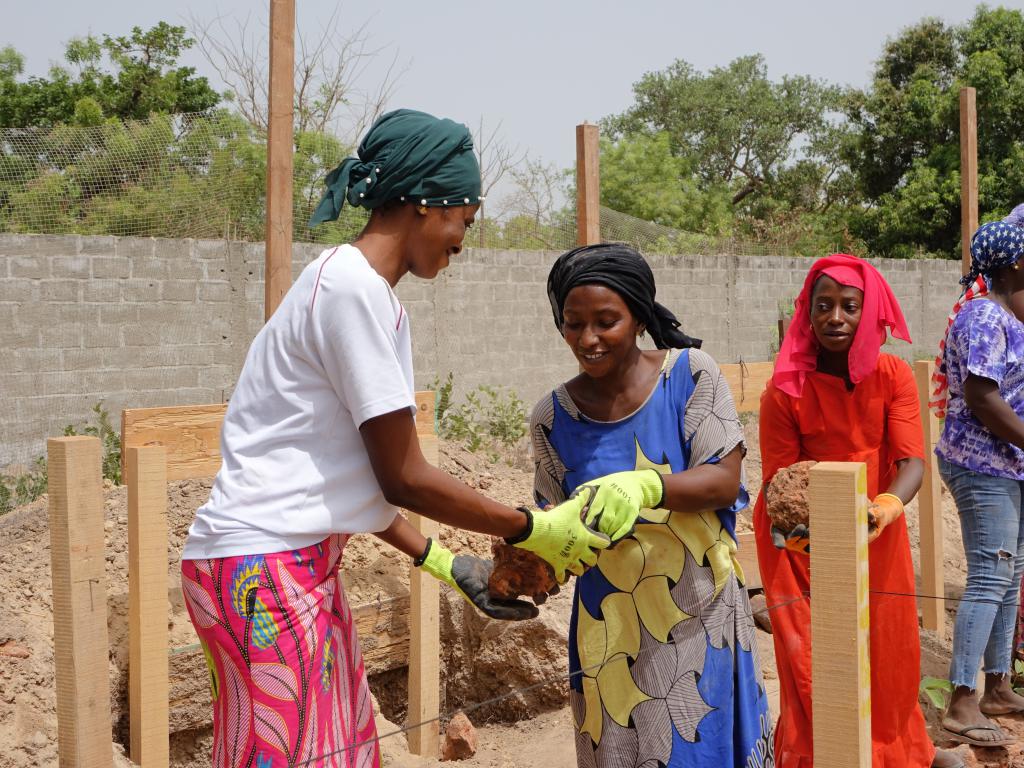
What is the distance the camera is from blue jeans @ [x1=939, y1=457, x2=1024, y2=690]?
3604mm

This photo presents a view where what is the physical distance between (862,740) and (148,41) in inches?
675

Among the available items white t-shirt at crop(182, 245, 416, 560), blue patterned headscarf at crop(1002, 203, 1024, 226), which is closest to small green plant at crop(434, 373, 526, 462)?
blue patterned headscarf at crop(1002, 203, 1024, 226)

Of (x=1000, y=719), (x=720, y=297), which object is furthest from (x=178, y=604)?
(x=720, y=297)

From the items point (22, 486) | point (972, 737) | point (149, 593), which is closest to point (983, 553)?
point (972, 737)

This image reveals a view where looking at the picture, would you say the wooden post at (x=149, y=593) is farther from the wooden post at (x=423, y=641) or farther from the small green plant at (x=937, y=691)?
the small green plant at (x=937, y=691)

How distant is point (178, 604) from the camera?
12.8 feet

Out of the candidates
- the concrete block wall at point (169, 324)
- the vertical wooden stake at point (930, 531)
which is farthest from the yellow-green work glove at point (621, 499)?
the concrete block wall at point (169, 324)

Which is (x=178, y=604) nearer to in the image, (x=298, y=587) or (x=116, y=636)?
(x=116, y=636)

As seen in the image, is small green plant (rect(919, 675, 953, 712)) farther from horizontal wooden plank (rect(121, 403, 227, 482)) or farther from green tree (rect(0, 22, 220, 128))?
green tree (rect(0, 22, 220, 128))

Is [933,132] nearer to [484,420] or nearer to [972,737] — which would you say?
[484,420]

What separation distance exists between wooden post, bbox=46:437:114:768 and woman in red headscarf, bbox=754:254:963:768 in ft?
6.10

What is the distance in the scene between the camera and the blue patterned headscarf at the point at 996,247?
3.59m

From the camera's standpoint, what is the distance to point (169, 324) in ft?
24.3

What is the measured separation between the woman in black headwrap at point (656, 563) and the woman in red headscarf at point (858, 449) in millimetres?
842
